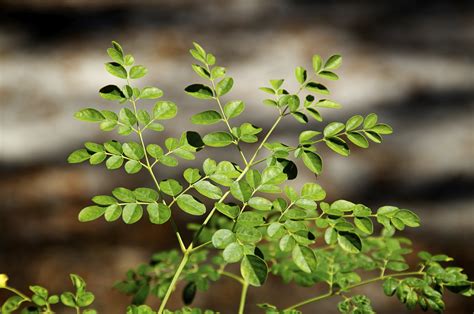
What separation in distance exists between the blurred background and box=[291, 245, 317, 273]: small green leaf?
0.98 meters

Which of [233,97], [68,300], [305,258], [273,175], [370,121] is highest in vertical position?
[233,97]

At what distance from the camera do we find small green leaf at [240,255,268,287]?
626 mm

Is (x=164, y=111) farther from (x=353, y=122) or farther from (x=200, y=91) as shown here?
(x=353, y=122)

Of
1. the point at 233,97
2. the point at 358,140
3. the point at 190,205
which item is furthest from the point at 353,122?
the point at 233,97

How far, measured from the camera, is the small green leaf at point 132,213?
720 mm

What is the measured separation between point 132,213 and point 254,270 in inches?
7.2

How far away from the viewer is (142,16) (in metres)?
1.66

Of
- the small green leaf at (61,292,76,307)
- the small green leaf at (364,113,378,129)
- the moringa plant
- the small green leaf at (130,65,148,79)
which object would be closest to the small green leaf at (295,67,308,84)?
the moringa plant

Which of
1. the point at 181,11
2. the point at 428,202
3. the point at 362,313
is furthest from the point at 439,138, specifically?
the point at 362,313

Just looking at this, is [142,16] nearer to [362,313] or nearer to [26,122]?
[26,122]

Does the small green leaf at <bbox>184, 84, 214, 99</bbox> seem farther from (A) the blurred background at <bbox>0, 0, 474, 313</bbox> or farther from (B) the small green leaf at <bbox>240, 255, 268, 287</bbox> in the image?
(A) the blurred background at <bbox>0, 0, 474, 313</bbox>

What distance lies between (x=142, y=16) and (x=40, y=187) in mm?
571

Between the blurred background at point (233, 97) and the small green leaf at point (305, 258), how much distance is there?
0.98 meters

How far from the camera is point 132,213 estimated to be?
0.72 meters
